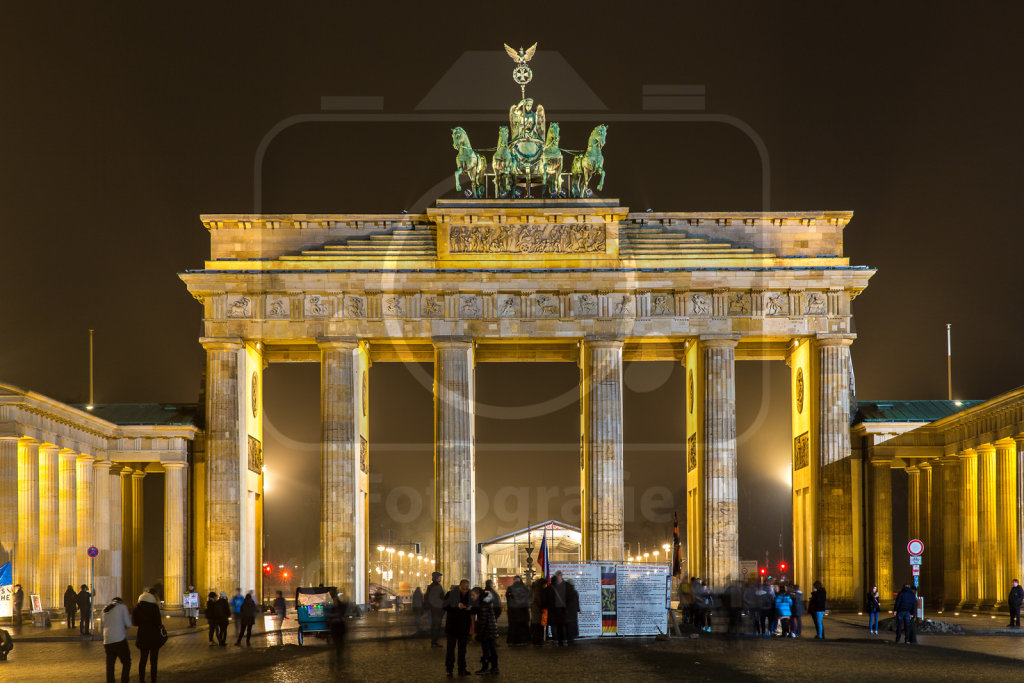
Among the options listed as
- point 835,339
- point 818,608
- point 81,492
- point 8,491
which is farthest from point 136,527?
point 818,608

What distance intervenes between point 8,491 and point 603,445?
82.6 feet

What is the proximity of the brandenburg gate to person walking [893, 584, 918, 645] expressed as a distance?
2422 cm

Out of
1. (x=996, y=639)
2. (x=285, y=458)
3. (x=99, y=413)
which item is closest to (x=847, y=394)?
(x=996, y=639)

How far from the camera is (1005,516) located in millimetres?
48969

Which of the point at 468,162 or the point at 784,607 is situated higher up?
the point at 468,162

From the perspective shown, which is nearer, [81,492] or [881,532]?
[881,532]

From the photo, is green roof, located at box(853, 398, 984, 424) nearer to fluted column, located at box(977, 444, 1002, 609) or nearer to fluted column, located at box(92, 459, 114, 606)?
fluted column, located at box(977, 444, 1002, 609)

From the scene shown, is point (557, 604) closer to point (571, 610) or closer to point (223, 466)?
point (571, 610)

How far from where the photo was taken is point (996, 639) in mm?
38000

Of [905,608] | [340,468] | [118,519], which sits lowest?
[905,608]

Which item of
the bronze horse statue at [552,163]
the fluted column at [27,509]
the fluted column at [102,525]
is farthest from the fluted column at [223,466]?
the bronze horse statue at [552,163]

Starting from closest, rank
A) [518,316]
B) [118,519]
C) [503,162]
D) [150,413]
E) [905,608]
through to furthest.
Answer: [905,608] < [518,316] < [503,162] < [118,519] < [150,413]

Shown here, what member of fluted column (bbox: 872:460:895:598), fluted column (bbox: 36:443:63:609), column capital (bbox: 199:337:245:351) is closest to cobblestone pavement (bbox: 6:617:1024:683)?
fluted column (bbox: 36:443:63:609)

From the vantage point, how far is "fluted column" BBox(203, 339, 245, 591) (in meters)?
60.7
